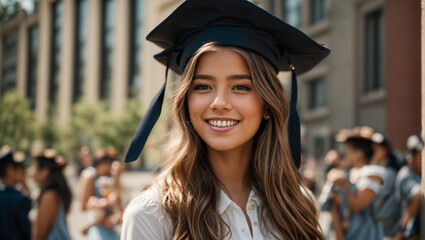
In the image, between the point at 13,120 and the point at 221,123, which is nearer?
the point at 221,123

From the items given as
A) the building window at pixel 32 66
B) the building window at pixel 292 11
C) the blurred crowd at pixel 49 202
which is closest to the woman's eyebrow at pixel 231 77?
the blurred crowd at pixel 49 202

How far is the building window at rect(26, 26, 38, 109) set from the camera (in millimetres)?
60125

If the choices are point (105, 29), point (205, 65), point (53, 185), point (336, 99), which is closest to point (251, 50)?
point (205, 65)

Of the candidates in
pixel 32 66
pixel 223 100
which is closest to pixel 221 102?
pixel 223 100

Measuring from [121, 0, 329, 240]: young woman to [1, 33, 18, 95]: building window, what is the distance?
6375cm

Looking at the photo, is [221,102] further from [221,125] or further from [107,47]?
[107,47]

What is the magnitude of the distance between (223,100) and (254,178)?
444 millimetres

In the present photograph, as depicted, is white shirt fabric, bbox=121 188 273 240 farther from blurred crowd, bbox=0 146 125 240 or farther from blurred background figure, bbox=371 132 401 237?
blurred background figure, bbox=371 132 401 237

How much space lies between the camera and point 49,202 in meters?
5.21

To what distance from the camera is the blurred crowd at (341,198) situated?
4.66 m

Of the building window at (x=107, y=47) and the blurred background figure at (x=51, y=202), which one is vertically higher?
the building window at (x=107, y=47)

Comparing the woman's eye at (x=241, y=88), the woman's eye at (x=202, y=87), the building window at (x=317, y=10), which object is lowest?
the woman's eye at (x=241, y=88)

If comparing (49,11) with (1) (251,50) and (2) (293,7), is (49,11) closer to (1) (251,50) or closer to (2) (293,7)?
(2) (293,7)

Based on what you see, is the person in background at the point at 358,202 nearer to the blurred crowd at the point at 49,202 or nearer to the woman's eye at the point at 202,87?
the blurred crowd at the point at 49,202
